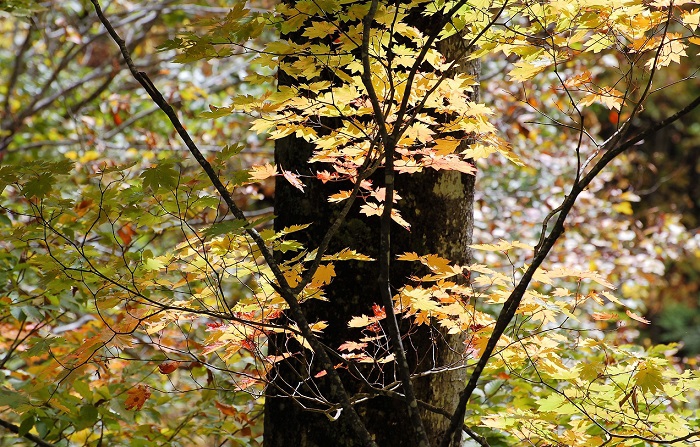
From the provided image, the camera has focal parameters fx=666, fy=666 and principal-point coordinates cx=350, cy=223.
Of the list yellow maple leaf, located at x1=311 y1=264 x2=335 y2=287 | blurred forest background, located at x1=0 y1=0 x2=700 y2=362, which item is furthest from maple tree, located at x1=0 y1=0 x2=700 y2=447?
blurred forest background, located at x1=0 y1=0 x2=700 y2=362

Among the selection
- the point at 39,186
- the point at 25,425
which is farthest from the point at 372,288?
the point at 25,425

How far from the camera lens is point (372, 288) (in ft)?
4.99

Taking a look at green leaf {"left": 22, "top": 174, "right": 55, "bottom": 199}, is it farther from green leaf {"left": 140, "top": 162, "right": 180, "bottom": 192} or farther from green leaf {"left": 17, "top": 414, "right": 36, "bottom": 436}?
green leaf {"left": 17, "top": 414, "right": 36, "bottom": 436}

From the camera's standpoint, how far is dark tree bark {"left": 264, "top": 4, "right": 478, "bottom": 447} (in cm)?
149

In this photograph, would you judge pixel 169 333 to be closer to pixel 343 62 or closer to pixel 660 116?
pixel 343 62

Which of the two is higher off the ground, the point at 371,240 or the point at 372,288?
the point at 371,240

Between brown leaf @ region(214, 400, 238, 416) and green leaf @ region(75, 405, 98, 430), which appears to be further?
brown leaf @ region(214, 400, 238, 416)

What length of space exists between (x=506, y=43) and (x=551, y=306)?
21.4 inches

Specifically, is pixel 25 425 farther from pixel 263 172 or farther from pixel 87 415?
pixel 263 172

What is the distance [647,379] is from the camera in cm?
138

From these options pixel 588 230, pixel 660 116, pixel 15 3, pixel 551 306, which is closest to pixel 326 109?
pixel 551 306

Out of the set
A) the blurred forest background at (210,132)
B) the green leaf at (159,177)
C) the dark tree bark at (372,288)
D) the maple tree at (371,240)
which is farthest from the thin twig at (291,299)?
the blurred forest background at (210,132)

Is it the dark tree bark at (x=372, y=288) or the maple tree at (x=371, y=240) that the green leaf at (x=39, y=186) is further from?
the dark tree bark at (x=372, y=288)

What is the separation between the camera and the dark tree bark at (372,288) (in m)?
1.49
